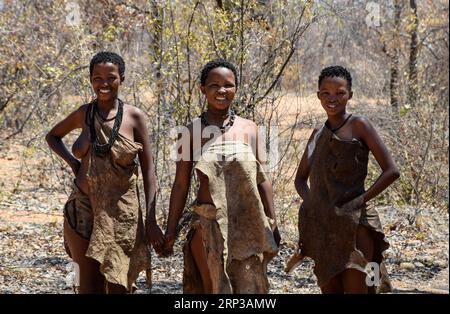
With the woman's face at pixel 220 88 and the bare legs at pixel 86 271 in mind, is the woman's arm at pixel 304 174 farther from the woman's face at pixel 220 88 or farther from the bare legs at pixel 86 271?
the bare legs at pixel 86 271

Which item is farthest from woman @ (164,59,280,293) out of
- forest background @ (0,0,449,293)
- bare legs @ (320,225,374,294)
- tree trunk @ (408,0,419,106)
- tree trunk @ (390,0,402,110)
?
tree trunk @ (408,0,419,106)

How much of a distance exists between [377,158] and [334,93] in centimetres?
39

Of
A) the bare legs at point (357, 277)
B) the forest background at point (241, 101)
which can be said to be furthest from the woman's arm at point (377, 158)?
the forest background at point (241, 101)

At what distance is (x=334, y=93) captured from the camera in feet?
13.5

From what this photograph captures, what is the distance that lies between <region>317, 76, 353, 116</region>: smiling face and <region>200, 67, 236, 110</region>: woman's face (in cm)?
49

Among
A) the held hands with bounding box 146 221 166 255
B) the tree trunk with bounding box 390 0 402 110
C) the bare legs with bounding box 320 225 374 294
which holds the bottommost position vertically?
the bare legs with bounding box 320 225 374 294

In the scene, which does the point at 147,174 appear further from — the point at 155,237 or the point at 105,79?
the point at 105,79

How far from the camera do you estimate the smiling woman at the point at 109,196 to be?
13.1 ft

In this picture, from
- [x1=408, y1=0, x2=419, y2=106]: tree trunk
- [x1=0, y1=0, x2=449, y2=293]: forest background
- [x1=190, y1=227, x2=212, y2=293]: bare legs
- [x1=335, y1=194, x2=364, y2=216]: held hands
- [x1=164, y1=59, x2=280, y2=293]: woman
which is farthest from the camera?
[x1=408, y1=0, x2=419, y2=106]: tree trunk

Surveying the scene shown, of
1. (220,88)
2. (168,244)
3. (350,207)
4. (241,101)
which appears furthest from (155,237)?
(241,101)

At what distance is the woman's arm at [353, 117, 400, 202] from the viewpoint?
4070 millimetres

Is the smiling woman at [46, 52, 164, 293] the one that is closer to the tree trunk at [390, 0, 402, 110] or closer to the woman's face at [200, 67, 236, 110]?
the woman's face at [200, 67, 236, 110]

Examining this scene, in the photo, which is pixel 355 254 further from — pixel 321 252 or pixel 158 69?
pixel 158 69

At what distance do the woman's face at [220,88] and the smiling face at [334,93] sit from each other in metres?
0.49
